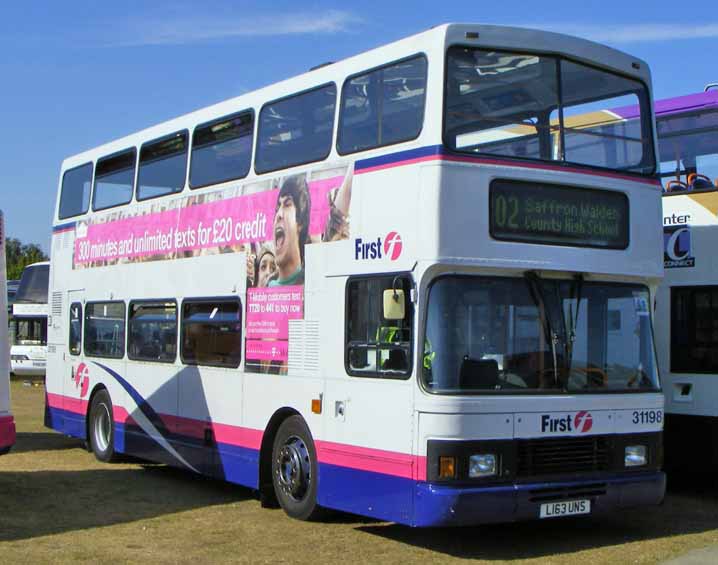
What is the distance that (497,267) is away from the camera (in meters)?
9.38

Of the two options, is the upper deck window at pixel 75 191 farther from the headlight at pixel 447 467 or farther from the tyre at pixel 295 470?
the headlight at pixel 447 467

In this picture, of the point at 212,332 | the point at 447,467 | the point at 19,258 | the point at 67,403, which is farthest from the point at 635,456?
the point at 19,258

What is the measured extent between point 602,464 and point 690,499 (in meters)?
3.64

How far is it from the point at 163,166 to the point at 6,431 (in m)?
4.52

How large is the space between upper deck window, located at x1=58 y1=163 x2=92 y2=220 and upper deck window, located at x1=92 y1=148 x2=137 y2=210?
32 cm

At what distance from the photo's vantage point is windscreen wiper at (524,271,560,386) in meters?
9.60

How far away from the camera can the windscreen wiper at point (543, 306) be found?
9.60 m

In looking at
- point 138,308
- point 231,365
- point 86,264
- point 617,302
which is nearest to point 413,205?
point 617,302

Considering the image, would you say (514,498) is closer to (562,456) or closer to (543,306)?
(562,456)

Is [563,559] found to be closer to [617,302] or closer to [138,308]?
[617,302]

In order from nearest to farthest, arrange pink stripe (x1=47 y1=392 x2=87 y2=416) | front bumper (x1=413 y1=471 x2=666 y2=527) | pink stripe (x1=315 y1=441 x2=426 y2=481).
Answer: front bumper (x1=413 y1=471 x2=666 y2=527)
pink stripe (x1=315 y1=441 x2=426 y2=481)
pink stripe (x1=47 y1=392 x2=87 y2=416)

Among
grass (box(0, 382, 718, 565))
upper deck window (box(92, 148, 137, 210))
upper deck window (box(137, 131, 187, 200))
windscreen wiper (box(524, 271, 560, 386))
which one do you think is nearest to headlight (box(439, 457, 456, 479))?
grass (box(0, 382, 718, 565))

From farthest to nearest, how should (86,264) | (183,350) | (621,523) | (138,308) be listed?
(86,264), (138,308), (183,350), (621,523)

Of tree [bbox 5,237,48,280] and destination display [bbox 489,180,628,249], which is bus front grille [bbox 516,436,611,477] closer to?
destination display [bbox 489,180,628,249]
